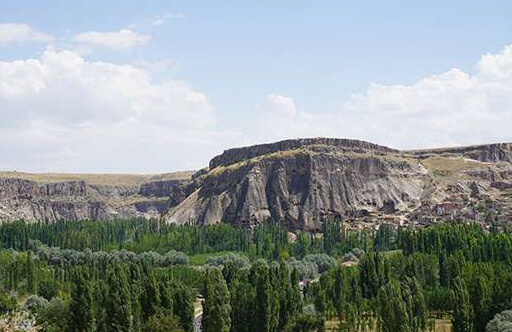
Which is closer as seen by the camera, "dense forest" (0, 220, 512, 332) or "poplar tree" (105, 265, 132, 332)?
"poplar tree" (105, 265, 132, 332)

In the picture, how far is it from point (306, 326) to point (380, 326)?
1044 cm

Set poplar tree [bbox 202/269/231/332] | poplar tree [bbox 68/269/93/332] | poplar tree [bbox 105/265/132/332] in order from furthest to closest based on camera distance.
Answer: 1. poplar tree [bbox 202/269/231/332]
2. poplar tree [bbox 68/269/93/332]
3. poplar tree [bbox 105/265/132/332]

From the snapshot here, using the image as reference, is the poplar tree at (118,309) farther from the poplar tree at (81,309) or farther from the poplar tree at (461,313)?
the poplar tree at (461,313)

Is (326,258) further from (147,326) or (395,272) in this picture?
(147,326)

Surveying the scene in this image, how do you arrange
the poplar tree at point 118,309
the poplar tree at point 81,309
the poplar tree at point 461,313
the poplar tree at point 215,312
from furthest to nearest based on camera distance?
the poplar tree at point 461,313 < the poplar tree at point 215,312 < the poplar tree at point 81,309 < the poplar tree at point 118,309

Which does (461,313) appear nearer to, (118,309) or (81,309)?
(118,309)

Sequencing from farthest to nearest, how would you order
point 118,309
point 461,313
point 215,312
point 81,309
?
point 461,313
point 215,312
point 81,309
point 118,309

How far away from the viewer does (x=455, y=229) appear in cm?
14875

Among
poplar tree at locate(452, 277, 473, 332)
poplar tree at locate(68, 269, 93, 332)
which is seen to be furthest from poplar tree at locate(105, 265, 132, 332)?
poplar tree at locate(452, 277, 473, 332)

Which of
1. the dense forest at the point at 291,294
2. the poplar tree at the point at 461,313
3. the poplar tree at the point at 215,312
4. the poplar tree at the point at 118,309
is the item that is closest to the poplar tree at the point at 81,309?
the dense forest at the point at 291,294

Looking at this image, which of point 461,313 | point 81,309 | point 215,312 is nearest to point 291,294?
point 215,312

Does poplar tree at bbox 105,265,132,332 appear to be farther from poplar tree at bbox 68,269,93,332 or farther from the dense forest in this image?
poplar tree at bbox 68,269,93,332

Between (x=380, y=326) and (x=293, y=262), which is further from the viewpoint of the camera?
(x=293, y=262)

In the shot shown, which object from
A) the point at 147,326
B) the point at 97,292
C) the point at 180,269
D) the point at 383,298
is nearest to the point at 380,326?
the point at 383,298
